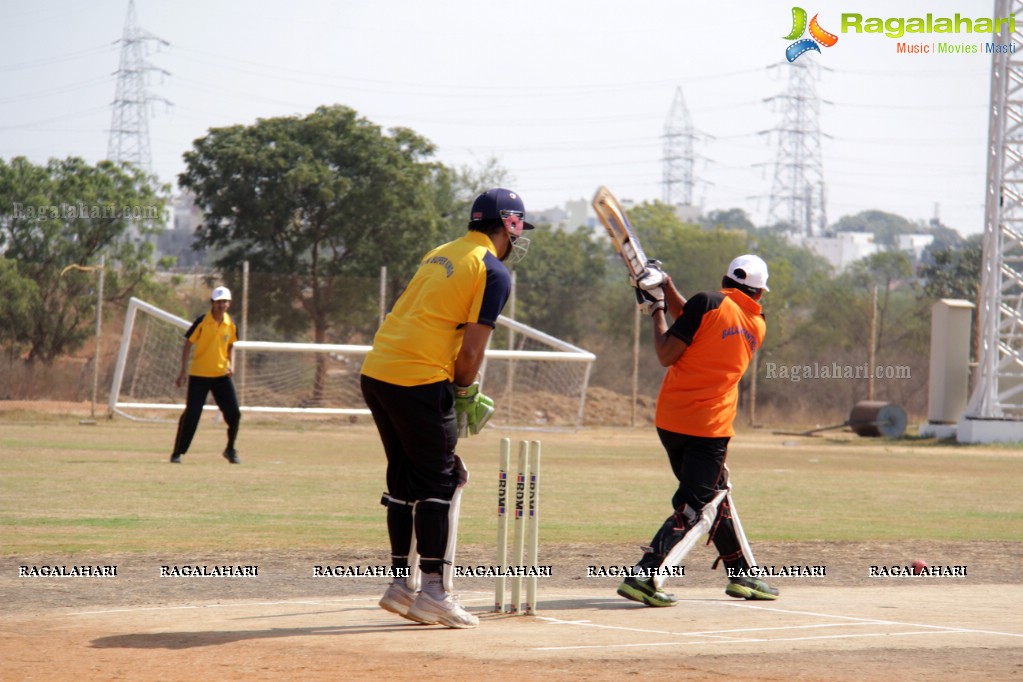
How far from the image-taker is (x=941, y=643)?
6859 mm

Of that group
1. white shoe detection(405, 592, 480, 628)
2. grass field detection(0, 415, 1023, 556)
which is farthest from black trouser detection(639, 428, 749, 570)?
grass field detection(0, 415, 1023, 556)

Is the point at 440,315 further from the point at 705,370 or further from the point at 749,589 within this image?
the point at 749,589

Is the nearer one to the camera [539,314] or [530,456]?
[530,456]

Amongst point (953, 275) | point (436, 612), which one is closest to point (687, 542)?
point (436, 612)

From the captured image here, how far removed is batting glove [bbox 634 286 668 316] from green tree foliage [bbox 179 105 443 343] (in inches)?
1190

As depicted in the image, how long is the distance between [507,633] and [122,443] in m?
16.0

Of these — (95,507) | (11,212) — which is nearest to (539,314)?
(11,212)

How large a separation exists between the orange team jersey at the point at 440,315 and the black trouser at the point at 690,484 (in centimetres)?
171

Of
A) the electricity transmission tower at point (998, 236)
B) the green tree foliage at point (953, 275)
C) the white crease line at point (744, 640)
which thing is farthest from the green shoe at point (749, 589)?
the green tree foliage at point (953, 275)

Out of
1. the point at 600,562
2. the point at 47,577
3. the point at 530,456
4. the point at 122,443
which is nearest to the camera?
the point at 530,456

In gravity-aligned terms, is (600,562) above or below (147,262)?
below

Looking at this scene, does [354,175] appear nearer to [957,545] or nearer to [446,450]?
[957,545]

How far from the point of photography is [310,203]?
38.2m

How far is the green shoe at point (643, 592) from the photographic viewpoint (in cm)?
779
